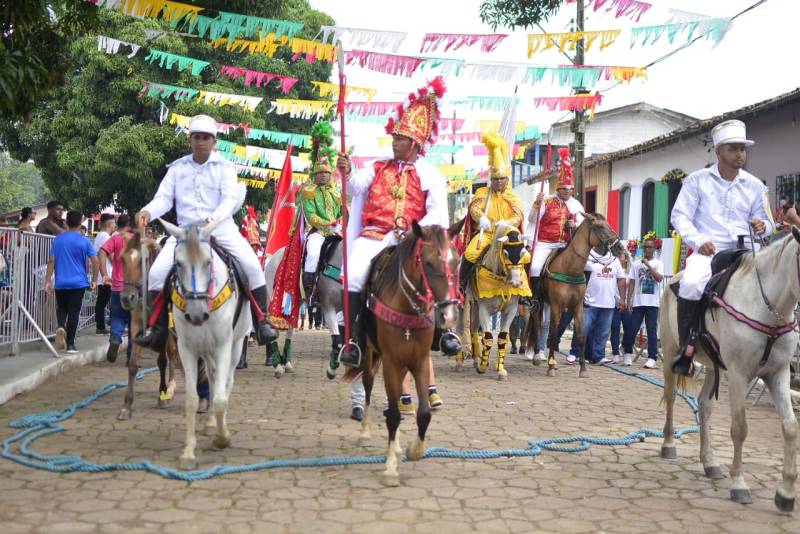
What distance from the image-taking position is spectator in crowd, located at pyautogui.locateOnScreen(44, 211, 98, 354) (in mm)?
12742

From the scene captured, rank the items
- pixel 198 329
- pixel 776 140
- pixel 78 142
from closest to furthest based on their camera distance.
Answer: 1. pixel 198 329
2. pixel 776 140
3. pixel 78 142

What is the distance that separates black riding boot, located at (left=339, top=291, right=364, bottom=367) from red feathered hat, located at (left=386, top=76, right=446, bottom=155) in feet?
5.21

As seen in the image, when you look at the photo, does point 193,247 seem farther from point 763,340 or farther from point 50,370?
point 50,370

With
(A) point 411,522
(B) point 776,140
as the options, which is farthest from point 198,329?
(B) point 776,140

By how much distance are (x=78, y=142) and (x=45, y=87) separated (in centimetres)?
1991

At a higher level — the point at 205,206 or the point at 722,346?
the point at 205,206

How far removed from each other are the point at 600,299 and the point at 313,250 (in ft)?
19.1

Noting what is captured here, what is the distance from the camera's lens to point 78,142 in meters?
26.4

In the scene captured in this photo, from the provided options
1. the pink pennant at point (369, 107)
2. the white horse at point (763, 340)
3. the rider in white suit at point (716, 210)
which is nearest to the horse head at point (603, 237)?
the rider in white suit at point (716, 210)

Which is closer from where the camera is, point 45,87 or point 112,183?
point 45,87

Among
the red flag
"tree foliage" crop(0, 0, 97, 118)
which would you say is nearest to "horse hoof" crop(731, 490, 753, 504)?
"tree foliage" crop(0, 0, 97, 118)

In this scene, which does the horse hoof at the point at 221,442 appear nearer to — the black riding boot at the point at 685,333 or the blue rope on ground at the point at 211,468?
the blue rope on ground at the point at 211,468

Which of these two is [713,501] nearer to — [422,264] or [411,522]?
[411,522]

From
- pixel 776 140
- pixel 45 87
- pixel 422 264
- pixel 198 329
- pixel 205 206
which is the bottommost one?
pixel 198 329
